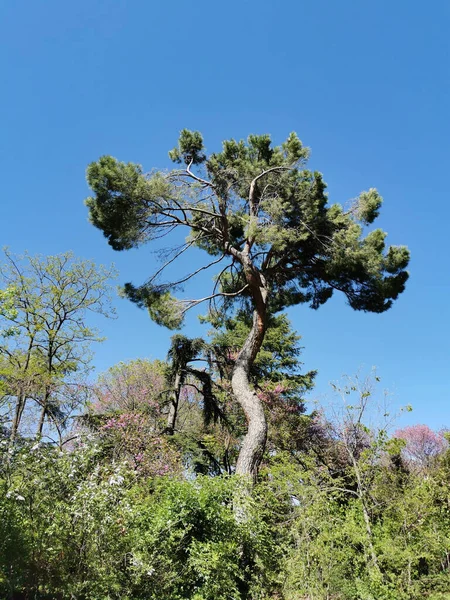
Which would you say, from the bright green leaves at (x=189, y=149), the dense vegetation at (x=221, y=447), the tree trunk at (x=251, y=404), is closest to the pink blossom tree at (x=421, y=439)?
the dense vegetation at (x=221, y=447)

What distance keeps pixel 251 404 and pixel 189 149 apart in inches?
237

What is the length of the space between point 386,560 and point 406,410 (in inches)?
104

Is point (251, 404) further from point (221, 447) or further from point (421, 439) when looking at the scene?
point (421, 439)

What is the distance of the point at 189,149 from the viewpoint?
898 cm

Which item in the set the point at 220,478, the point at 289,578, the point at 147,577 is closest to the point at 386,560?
the point at 289,578

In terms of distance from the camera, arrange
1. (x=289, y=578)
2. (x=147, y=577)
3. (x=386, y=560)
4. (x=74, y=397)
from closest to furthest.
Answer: (x=147, y=577), (x=289, y=578), (x=386, y=560), (x=74, y=397)

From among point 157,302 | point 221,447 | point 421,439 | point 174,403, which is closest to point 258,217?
point 157,302

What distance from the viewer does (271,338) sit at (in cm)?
1567

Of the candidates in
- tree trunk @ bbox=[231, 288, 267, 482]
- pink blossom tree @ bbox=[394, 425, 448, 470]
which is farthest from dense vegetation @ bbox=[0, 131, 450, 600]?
pink blossom tree @ bbox=[394, 425, 448, 470]

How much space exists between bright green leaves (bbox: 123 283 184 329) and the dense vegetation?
1.7 inches

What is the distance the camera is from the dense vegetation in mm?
3773

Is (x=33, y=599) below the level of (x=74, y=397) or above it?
below

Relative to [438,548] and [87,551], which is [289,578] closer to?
[87,551]

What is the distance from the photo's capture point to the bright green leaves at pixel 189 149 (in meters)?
8.90
